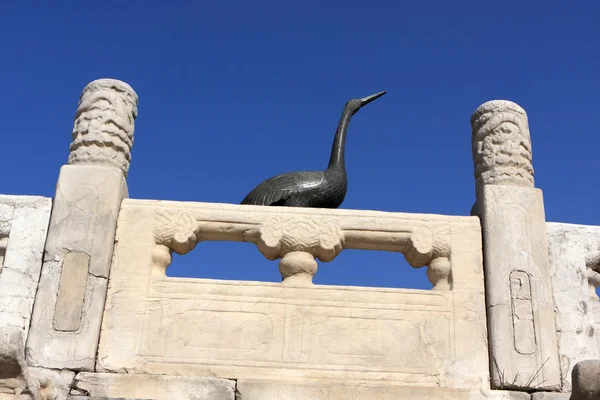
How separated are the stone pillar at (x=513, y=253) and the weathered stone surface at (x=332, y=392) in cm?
40

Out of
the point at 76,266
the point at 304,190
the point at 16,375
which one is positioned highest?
the point at 304,190

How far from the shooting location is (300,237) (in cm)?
475

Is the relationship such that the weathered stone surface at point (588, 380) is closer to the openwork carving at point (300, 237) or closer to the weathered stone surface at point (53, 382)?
the openwork carving at point (300, 237)

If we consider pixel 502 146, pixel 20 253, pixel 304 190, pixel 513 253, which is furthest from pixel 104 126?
pixel 513 253

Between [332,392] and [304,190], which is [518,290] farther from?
[304,190]

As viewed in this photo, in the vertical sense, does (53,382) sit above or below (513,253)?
below

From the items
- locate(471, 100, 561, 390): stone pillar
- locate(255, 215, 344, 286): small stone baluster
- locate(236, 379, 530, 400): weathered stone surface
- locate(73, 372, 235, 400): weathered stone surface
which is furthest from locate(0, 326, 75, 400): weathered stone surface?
locate(471, 100, 561, 390): stone pillar

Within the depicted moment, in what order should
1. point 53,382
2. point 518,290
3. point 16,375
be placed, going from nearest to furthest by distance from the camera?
Result: point 16,375 → point 53,382 → point 518,290

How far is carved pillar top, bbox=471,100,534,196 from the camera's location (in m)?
4.95

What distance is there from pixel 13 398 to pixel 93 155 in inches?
70.2

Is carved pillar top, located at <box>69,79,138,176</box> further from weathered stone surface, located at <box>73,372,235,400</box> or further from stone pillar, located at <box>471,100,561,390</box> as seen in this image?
stone pillar, located at <box>471,100,561,390</box>

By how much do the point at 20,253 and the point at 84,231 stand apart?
411mm

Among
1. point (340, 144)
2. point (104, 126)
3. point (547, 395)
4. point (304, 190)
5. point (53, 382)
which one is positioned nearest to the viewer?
point (53, 382)

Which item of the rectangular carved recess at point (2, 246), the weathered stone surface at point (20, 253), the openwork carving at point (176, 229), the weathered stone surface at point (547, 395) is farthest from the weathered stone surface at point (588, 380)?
the rectangular carved recess at point (2, 246)
